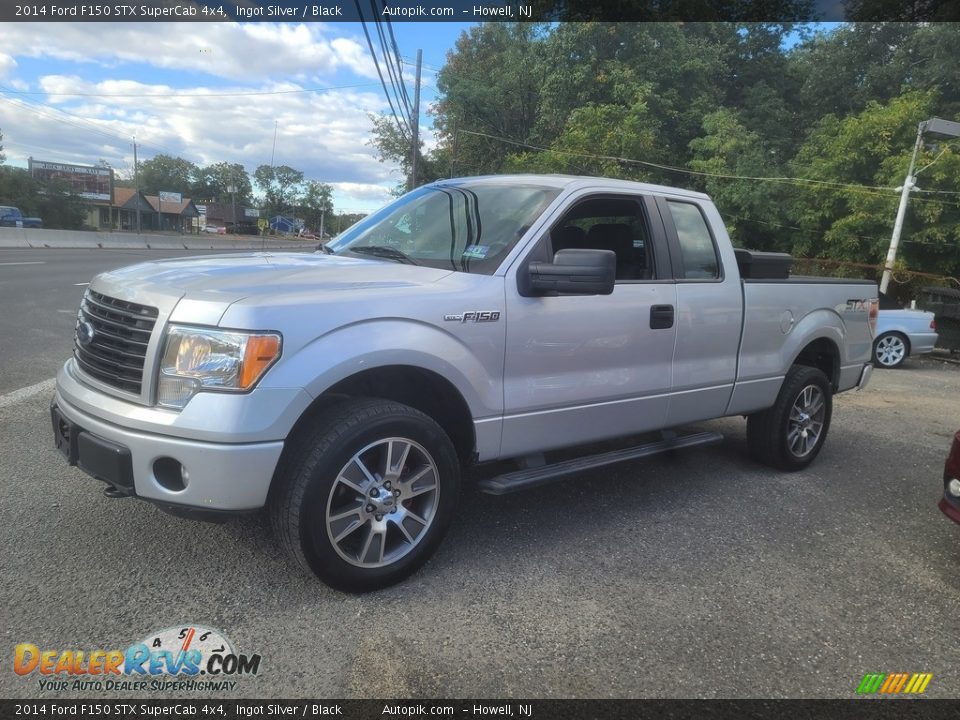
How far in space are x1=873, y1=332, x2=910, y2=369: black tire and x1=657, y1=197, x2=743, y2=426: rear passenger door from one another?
9628 millimetres

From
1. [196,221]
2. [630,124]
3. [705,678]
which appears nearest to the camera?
[705,678]

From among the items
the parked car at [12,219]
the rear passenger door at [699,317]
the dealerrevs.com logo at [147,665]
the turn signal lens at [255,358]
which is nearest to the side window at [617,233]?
the rear passenger door at [699,317]

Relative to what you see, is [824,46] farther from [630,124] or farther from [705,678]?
[705,678]

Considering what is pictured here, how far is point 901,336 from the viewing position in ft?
40.5

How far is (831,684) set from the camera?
8.66 ft

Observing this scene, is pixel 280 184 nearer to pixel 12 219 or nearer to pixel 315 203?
pixel 315 203

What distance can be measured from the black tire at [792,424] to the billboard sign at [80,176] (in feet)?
234

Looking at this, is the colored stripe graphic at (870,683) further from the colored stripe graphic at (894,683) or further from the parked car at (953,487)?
the parked car at (953,487)

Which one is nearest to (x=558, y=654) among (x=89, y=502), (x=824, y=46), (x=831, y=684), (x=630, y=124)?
(x=831, y=684)

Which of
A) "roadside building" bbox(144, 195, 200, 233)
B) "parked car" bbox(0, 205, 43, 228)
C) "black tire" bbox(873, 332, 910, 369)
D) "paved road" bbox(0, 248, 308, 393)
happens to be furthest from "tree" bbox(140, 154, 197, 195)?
"black tire" bbox(873, 332, 910, 369)

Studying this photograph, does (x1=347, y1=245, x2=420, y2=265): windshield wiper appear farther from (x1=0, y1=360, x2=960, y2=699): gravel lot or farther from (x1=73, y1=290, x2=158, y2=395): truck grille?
(x1=0, y1=360, x2=960, y2=699): gravel lot

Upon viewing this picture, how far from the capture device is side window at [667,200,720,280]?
4.39 m

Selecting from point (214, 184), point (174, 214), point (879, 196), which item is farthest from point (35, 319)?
point (214, 184)

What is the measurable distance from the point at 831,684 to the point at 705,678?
0.49 meters
